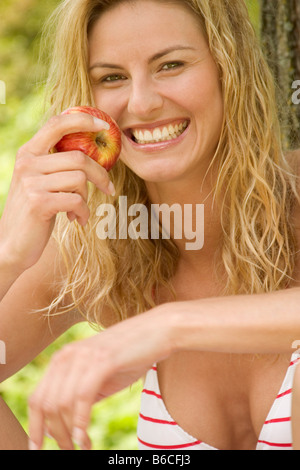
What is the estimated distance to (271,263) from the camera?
1983 millimetres

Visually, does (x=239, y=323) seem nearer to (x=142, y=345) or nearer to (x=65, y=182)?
(x=142, y=345)

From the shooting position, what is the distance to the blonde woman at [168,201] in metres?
1.87

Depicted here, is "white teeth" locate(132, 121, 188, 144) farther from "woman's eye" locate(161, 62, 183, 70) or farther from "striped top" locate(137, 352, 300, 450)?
"striped top" locate(137, 352, 300, 450)

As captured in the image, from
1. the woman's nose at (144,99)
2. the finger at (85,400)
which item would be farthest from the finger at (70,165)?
the finger at (85,400)

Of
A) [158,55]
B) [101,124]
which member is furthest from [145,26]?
[101,124]

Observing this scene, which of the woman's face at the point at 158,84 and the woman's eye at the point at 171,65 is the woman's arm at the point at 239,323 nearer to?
the woman's face at the point at 158,84

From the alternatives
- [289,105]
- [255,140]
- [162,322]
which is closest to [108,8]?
[255,140]

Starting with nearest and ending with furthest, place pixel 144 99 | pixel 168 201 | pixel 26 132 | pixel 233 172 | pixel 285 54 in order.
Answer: pixel 144 99, pixel 233 172, pixel 168 201, pixel 285 54, pixel 26 132

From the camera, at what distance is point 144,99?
1.95 metres

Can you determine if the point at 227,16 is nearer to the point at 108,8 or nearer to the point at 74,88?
the point at 108,8

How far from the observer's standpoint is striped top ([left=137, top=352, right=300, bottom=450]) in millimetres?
1868

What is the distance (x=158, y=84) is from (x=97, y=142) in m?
0.24

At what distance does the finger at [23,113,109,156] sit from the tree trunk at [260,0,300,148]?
0.89 meters

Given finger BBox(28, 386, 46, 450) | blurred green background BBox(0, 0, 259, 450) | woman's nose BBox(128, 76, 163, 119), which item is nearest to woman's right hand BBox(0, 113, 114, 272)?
woman's nose BBox(128, 76, 163, 119)
